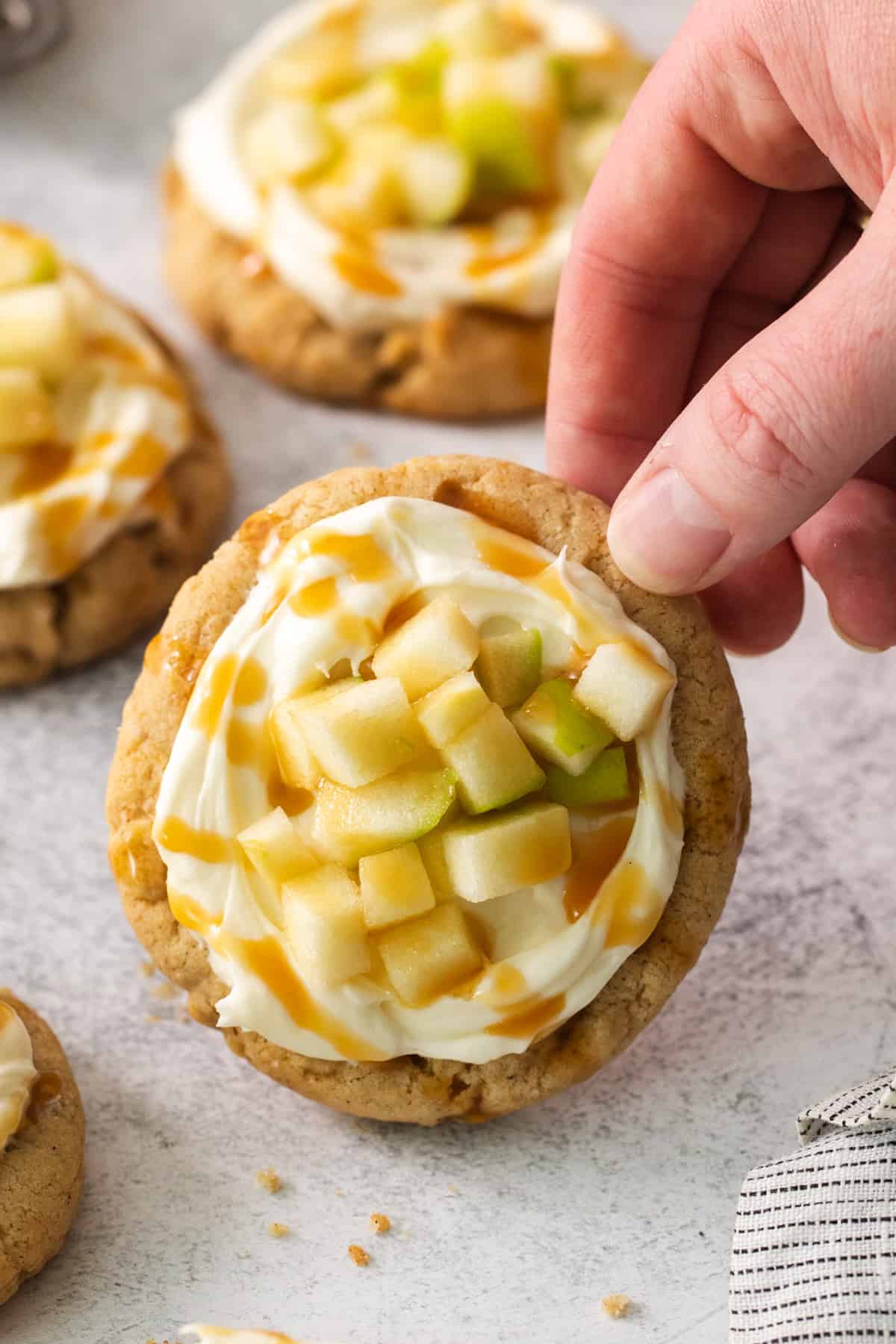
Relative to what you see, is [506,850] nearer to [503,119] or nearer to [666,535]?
[666,535]

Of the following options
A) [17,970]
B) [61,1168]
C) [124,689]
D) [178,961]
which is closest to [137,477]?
[124,689]

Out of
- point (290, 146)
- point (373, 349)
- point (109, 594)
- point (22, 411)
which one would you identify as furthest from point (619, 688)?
point (290, 146)

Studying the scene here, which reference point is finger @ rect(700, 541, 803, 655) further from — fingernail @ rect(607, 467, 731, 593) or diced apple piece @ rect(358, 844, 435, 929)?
diced apple piece @ rect(358, 844, 435, 929)

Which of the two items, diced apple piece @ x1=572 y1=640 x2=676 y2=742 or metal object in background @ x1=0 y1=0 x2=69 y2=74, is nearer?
diced apple piece @ x1=572 y1=640 x2=676 y2=742

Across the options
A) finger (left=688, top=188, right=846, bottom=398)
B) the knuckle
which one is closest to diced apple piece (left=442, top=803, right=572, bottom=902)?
the knuckle

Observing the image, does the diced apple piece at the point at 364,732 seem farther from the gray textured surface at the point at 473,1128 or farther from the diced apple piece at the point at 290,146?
the diced apple piece at the point at 290,146

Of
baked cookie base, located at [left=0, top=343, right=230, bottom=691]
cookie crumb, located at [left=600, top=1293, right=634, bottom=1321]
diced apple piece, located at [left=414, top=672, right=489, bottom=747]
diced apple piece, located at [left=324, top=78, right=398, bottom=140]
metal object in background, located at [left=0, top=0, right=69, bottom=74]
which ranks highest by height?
metal object in background, located at [left=0, top=0, right=69, bottom=74]

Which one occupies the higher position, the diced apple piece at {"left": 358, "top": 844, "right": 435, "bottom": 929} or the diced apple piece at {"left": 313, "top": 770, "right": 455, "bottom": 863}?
the diced apple piece at {"left": 313, "top": 770, "right": 455, "bottom": 863}
